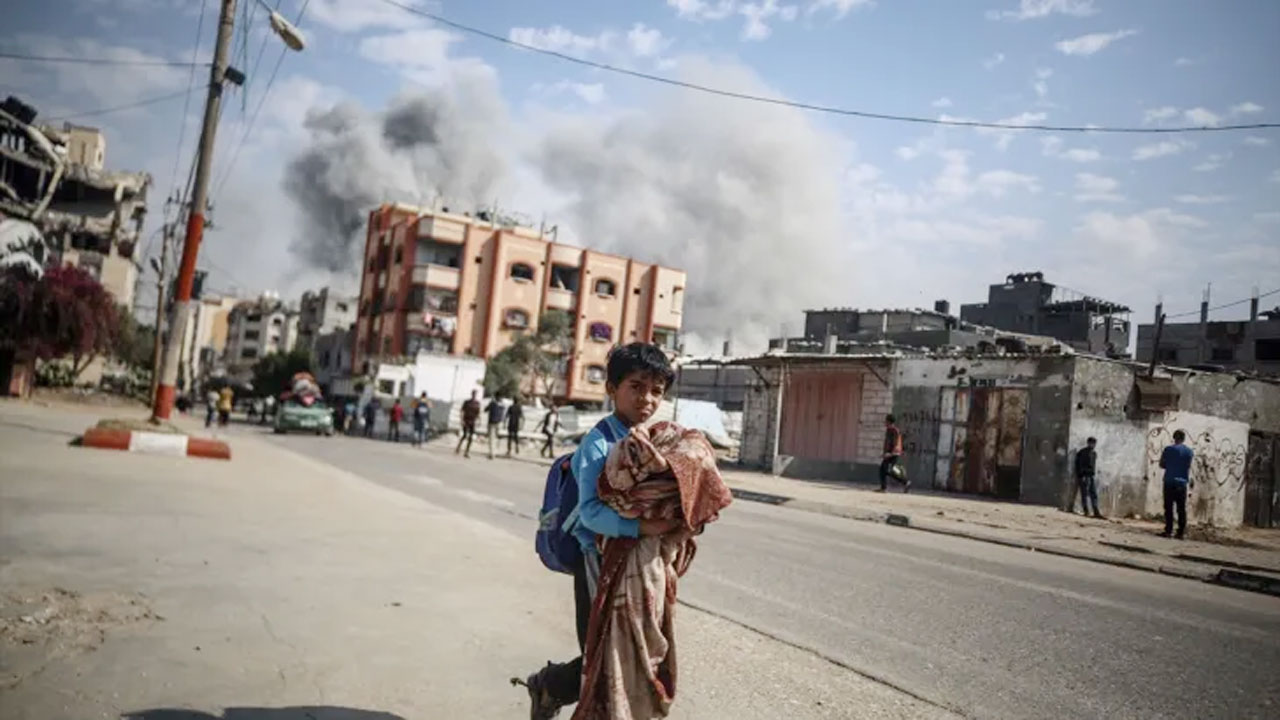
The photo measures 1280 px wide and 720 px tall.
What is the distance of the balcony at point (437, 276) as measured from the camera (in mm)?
59375

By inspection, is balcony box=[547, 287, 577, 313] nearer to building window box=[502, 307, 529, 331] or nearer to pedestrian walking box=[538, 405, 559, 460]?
building window box=[502, 307, 529, 331]

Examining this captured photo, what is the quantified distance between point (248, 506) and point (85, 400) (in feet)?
114

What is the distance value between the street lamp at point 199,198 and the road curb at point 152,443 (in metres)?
0.71

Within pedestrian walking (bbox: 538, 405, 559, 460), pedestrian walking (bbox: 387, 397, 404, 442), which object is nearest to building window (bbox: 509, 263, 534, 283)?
pedestrian walking (bbox: 387, 397, 404, 442)

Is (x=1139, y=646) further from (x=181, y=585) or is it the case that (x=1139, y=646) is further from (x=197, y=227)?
(x=197, y=227)

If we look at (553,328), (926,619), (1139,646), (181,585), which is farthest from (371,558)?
(553,328)

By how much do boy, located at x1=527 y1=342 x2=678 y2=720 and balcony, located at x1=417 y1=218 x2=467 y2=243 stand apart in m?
59.3

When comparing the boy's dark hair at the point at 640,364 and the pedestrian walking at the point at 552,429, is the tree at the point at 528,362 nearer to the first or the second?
the pedestrian walking at the point at 552,429

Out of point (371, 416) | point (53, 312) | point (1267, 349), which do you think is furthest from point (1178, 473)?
point (1267, 349)

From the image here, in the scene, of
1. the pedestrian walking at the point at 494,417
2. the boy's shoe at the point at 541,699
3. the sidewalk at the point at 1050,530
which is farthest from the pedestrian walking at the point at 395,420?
the boy's shoe at the point at 541,699

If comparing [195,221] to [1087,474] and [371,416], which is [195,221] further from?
[371,416]

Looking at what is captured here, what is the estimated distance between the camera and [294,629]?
4.41m

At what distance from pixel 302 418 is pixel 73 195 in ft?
129

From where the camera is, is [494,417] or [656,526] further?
[494,417]
